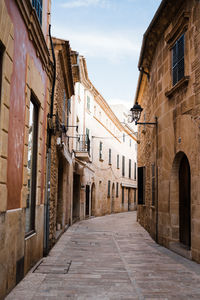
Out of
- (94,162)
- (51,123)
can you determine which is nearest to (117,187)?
(94,162)

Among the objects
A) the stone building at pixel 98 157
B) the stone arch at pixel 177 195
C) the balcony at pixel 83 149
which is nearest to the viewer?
the stone arch at pixel 177 195

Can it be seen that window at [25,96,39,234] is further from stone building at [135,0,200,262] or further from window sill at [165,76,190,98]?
window sill at [165,76,190,98]

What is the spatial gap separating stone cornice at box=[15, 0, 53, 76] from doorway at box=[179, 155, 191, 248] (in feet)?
14.0

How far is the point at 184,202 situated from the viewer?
9633mm

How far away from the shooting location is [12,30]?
519cm

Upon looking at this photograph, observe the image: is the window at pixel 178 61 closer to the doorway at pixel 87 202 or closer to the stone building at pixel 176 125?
the stone building at pixel 176 125

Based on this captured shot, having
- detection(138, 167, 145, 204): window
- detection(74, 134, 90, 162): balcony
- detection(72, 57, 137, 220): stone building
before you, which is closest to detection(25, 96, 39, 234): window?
detection(138, 167, 145, 204): window

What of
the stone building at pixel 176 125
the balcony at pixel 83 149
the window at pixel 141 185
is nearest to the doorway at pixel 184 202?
the stone building at pixel 176 125

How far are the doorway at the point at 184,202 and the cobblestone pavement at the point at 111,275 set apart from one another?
0.64 metres

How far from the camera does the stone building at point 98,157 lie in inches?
795

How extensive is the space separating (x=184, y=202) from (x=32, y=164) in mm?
4319

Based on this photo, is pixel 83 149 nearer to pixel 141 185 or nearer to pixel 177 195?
pixel 141 185

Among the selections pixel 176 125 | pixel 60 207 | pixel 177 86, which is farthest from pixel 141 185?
pixel 177 86

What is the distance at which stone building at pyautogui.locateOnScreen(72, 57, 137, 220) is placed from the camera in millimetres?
20203
